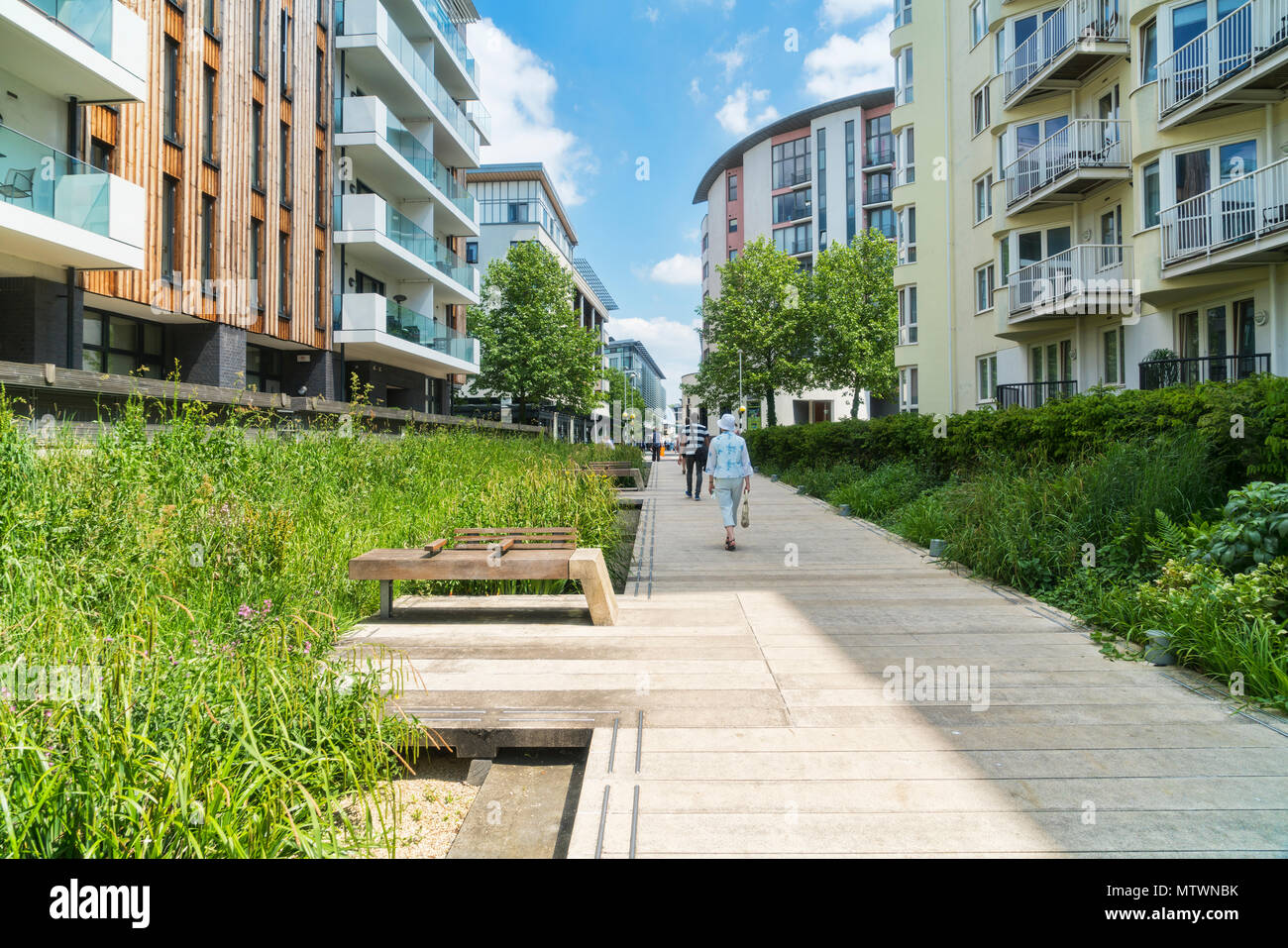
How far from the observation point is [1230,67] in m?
16.2

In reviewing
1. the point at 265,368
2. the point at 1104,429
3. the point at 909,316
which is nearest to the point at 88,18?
the point at 265,368

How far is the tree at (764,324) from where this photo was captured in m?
46.2

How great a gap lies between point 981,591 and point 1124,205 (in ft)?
55.9

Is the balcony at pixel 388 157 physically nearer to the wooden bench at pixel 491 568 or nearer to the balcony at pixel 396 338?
the balcony at pixel 396 338

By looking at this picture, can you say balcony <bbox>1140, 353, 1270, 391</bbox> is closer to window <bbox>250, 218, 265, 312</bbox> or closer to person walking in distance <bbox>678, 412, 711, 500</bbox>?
person walking in distance <bbox>678, 412, 711, 500</bbox>

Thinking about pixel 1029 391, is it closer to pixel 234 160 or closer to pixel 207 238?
pixel 207 238

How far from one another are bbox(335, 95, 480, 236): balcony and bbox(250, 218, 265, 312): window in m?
5.77

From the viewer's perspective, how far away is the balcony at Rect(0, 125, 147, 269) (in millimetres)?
12461

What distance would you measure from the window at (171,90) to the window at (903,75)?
2546cm

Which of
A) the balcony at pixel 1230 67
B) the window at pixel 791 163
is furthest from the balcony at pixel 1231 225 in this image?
the window at pixel 791 163

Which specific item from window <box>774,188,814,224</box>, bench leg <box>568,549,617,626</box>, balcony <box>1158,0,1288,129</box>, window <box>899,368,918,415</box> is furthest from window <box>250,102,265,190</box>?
window <box>774,188,814,224</box>

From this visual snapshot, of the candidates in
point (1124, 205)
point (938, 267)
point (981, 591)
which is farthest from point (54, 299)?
point (938, 267)
